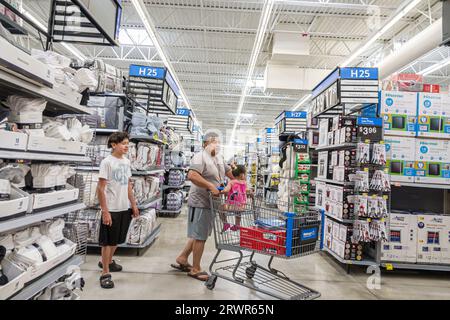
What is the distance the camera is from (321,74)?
11117mm

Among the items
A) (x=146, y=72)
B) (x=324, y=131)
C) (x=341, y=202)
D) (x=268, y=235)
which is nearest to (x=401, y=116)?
(x=324, y=131)

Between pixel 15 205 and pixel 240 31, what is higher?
pixel 240 31

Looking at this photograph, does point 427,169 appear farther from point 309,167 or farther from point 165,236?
point 165,236

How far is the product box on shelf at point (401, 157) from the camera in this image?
4410mm

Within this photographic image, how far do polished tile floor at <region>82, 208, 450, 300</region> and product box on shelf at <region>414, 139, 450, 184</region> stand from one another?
1423 millimetres

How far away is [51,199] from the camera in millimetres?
2137

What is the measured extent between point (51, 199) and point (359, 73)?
4.48m

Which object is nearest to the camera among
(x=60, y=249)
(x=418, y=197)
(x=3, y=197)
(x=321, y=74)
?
(x=3, y=197)

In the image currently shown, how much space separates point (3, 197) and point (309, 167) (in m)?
6.86

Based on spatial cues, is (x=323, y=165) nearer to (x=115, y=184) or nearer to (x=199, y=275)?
(x=199, y=275)

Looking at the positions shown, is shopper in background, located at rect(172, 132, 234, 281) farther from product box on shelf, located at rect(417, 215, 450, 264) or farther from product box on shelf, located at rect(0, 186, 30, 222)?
product box on shelf, located at rect(417, 215, 450, 264)
